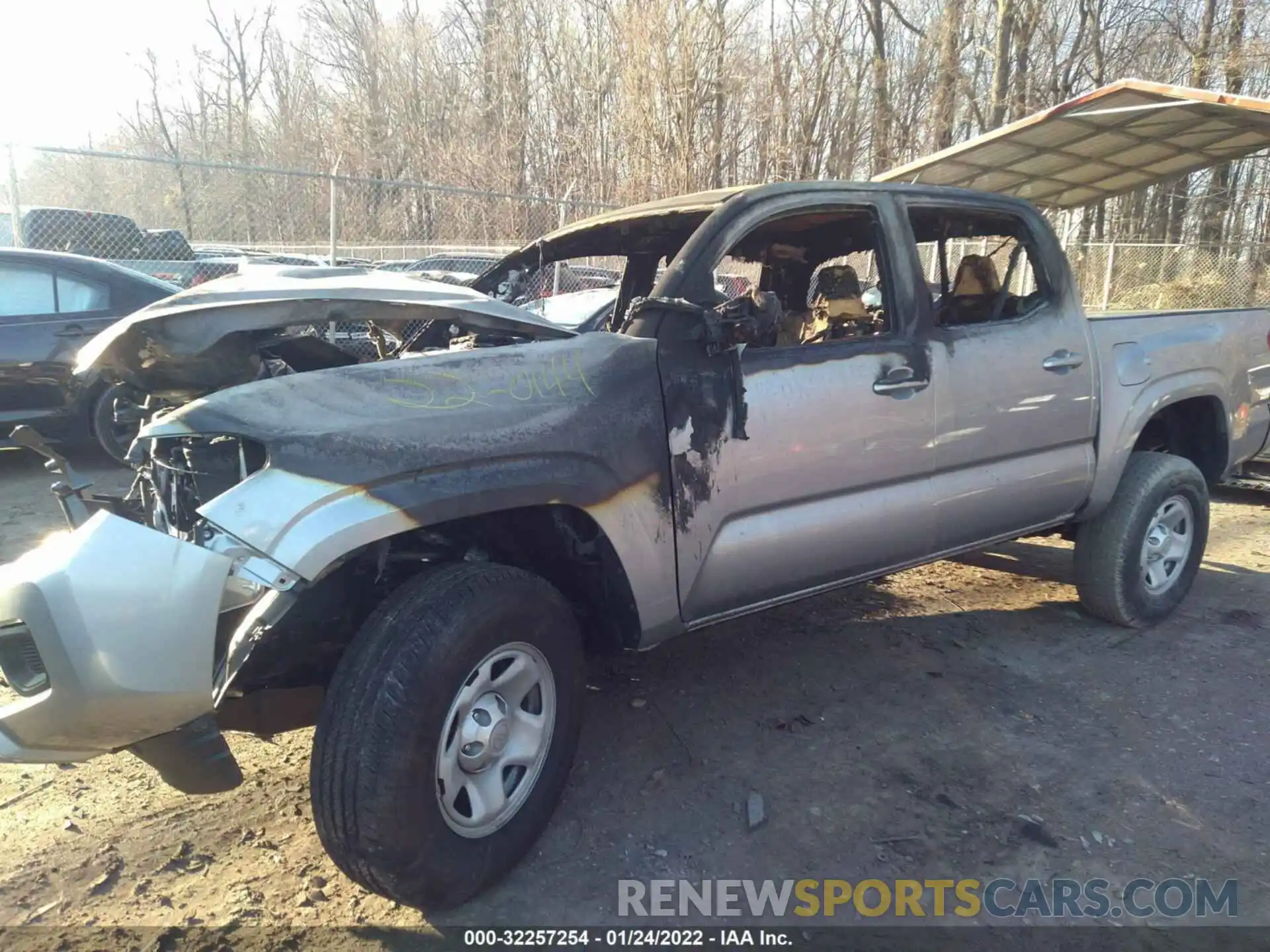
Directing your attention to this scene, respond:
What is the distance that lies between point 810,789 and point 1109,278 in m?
16.9

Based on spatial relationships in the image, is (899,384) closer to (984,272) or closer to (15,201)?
(984,272)

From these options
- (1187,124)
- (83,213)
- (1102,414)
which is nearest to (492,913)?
(1102,414)

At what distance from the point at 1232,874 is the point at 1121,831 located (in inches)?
11.6

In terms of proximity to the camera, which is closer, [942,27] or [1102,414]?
[1102,414]

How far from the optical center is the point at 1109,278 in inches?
667

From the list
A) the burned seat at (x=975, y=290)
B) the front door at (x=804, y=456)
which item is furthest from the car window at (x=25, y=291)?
the burned seat at (x=975, y=290)

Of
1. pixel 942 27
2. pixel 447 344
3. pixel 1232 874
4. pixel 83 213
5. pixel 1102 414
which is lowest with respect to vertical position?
pixel 1232 874

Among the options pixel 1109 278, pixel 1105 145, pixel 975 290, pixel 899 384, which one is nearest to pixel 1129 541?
pixel 975 290

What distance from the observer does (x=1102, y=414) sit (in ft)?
13.2

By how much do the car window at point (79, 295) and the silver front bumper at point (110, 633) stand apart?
5.69m

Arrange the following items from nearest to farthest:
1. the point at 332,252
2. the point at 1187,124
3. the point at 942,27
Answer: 1. the point at 1187,124
2. the point at 332,252
3. the point at 942,27

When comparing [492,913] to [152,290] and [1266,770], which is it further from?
[152,290]

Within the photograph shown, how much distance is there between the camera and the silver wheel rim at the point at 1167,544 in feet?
14.4

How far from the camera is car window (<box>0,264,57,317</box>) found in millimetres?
6609
